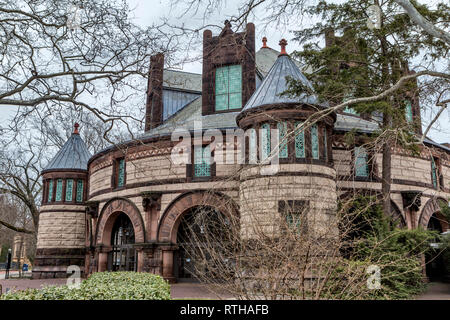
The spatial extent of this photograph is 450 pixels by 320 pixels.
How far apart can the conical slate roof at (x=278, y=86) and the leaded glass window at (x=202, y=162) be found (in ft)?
10.4

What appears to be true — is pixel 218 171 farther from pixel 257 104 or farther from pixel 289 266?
pixel 289 266

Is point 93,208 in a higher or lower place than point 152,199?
lower

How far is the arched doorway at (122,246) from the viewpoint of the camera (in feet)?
65.8

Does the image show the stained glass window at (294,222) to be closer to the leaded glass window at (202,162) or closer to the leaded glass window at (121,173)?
the leaded glass window at (202,162)

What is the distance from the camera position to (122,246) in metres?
20.5

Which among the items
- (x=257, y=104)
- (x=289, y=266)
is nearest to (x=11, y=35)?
(x=257, y=104)

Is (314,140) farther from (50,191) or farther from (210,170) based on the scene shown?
(50,191)

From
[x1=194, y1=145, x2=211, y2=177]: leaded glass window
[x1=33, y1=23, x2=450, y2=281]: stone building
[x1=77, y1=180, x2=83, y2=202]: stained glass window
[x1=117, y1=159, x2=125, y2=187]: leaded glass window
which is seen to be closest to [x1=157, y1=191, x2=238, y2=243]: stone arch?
[x1=33, y1=23, x2=450, y2=281]: stone building

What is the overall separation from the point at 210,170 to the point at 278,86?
186 inches

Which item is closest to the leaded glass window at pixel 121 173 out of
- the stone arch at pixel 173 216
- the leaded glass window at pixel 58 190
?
the stone arch at pixel 173 216

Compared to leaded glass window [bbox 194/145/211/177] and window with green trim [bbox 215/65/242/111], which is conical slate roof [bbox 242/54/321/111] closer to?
leaded glass window [bbox 194/145/211/177]

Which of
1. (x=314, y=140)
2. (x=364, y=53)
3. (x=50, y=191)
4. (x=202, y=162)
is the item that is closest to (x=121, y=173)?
(x=202, y=162)

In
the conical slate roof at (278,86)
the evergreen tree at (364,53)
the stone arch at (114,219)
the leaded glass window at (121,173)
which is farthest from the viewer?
the leaded glass window at (121,173)
